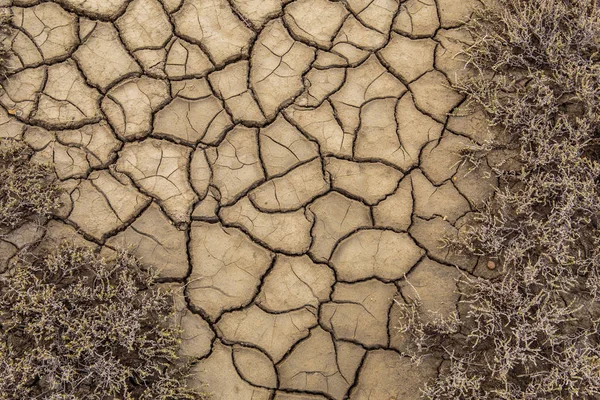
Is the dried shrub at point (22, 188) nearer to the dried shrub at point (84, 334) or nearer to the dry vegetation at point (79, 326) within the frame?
the dry vegetation at point (79, 326)

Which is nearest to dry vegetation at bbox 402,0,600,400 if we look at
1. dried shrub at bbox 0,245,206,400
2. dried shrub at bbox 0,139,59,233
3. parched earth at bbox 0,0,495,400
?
parched earth at bbox 0,0,495,400

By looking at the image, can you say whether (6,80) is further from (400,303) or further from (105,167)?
(400,303)

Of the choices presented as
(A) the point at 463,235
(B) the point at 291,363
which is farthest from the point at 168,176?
(A) the point at 463,235

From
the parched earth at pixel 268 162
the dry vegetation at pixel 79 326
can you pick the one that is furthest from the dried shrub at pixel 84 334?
the parched earth at pixel 268 162

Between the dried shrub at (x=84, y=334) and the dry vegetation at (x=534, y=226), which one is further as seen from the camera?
the dry vegetation at (x=534, y=226)

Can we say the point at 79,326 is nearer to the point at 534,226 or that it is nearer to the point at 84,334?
the point at 84,334

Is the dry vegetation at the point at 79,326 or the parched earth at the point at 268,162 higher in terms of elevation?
the parched earth at the point at 268,162
